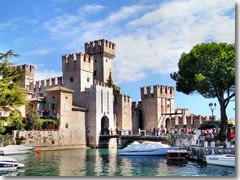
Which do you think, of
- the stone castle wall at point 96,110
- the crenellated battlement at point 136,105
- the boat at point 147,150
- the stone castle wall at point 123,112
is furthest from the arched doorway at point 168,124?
the boat at point 147,150

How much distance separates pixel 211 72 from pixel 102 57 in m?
19.6

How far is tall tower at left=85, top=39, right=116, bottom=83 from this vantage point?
124 feet

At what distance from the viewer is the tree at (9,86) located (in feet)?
54.7

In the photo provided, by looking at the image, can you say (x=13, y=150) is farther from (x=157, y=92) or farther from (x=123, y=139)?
(x=157, y=92)

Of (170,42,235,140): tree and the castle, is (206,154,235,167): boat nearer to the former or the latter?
(170,42,235,140): tree

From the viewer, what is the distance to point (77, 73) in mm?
32344

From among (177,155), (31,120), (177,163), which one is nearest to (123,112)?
(31,120)

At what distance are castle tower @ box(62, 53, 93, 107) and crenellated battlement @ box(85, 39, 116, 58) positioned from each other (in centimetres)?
442

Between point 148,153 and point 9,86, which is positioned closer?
point 9,86

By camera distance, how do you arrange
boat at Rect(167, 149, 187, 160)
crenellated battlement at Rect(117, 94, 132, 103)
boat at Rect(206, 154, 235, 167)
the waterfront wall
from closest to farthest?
boat at Rect(206, 154, 235, 167) < boat at Rect(167, 149, 187, 160) < the waterfront wall < crenellated battlement at Rect(117, 94, 132, 103)

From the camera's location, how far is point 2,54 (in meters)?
17.0

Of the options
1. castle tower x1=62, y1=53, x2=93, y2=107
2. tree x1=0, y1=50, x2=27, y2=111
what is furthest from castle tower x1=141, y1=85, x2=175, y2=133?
tree x1=0, y1=50, x2=27, y2=111

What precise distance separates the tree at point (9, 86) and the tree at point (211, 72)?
10.8 metres

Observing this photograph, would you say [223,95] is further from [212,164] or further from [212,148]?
[212,164]
